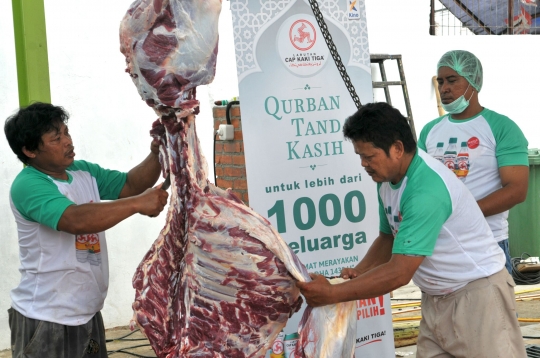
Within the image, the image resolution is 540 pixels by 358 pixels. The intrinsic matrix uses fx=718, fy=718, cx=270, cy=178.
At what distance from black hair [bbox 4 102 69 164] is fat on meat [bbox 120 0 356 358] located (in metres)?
0.62

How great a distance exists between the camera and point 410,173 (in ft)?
9.87

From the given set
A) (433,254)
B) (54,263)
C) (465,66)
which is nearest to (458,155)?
(465,66)

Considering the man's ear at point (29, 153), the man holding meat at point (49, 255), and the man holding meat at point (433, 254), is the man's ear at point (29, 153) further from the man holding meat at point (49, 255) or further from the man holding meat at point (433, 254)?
the man holding meat at point (433, 254)

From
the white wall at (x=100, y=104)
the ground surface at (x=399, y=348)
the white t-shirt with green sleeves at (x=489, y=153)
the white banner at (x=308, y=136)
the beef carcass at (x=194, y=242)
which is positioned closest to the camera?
the beef carcass at (x=194, y=242)

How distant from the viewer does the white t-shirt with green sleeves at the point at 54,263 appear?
311 cm

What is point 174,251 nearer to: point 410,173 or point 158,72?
point 158,72

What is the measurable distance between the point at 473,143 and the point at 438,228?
1.23 metres

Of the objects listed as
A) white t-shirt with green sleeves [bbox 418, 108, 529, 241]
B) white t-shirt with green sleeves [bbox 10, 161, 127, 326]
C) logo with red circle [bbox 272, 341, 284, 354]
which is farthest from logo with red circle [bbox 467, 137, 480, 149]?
white t-shirt with green sleeves [bbox 10, 161, 127, 326]

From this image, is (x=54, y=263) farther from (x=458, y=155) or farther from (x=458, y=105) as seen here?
(x=458, y=105)

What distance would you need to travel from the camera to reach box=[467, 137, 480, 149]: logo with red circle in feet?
13.1

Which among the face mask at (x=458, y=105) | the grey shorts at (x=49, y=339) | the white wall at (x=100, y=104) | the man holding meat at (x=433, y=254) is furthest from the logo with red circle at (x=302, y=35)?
the white wall at (x=100, y=104)

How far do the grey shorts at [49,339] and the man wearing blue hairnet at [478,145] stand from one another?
212 cm

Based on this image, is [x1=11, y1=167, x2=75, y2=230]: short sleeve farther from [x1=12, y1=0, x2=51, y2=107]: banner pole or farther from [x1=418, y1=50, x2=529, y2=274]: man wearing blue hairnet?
[x1=418, y1=50, x2=529, y2=274]: man wearing blue hairnet

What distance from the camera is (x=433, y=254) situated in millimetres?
3082
